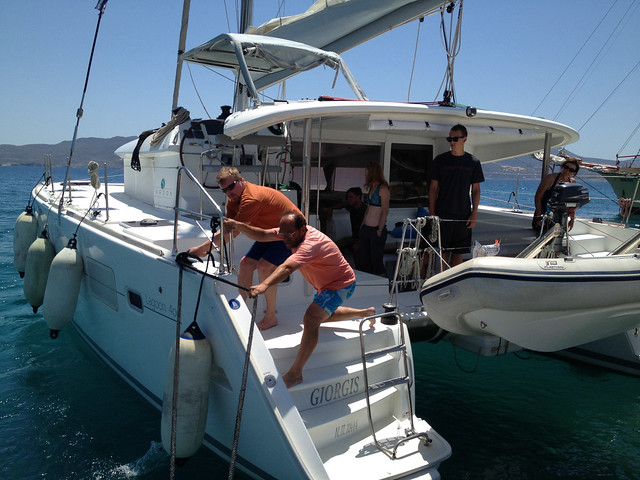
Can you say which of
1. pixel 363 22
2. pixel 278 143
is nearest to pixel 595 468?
pixel 278 143

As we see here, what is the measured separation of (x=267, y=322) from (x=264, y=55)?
3420mm

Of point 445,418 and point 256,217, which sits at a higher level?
point 256,217

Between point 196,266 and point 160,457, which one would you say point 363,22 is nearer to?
point 196,266

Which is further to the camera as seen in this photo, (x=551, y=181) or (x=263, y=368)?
(x=551, y=181)

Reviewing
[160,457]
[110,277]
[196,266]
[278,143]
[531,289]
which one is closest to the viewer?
[531,289]

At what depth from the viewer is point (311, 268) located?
3.69m

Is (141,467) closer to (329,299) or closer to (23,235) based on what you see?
(329,299)

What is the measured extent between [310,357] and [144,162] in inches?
201

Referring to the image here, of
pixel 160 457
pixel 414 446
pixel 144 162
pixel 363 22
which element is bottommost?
pixel 160 457

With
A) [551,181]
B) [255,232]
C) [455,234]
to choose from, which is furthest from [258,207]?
[551,181]

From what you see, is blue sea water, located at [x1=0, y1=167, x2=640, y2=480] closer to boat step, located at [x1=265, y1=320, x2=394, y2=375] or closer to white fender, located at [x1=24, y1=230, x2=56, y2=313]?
white fender, located at [x1=24, y1=230, x2=56, y2=313]

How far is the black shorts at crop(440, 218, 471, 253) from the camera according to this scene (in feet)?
17.3

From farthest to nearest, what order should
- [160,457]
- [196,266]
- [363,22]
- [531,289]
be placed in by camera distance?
[363,22] < [160,457] < [196,266] < [531,289]

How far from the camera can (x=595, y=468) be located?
448 cm
